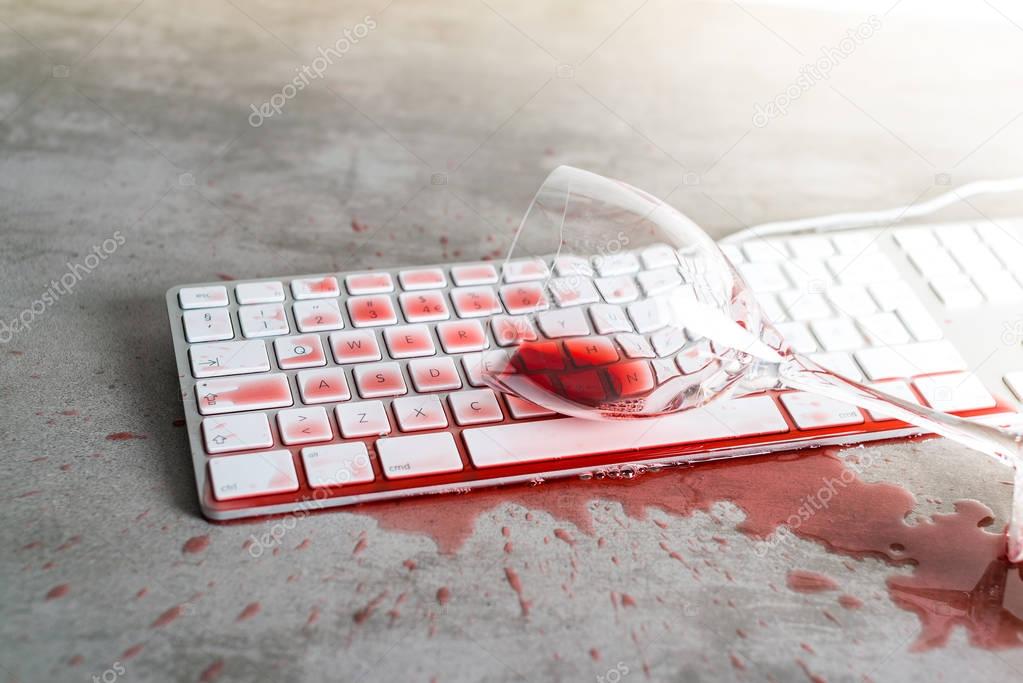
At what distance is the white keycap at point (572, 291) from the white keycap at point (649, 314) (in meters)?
0.02

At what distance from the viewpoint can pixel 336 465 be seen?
0.51 metres

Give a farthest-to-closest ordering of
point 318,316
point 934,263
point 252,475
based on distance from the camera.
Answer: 1. point 934,263
2. point 318,316
3. point 252,475

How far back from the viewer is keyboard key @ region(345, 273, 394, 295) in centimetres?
63

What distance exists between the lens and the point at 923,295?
0.68 m

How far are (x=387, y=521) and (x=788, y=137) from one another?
0.59 meters

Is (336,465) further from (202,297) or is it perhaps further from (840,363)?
(840,363)

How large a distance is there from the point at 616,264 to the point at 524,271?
0.09 metres

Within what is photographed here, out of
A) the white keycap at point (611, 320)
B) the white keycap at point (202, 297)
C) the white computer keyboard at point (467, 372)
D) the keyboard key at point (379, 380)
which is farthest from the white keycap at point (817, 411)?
the white keycap at point (202, 297)

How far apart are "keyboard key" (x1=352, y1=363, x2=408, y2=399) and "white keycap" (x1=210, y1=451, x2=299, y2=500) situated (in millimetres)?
62

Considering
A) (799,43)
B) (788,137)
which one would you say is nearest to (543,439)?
(788,137)

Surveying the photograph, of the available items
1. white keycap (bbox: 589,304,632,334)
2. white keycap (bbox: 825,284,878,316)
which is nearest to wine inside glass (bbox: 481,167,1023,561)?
white keycap (bbox: 589,304,632,334)

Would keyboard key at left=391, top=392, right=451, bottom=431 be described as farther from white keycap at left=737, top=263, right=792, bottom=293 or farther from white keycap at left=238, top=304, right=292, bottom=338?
white keycap at left=737, top=263, right=792, bottom=293

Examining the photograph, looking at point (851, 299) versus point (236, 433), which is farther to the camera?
point (851, 299)

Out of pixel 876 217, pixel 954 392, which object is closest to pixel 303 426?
pixel 954 392
